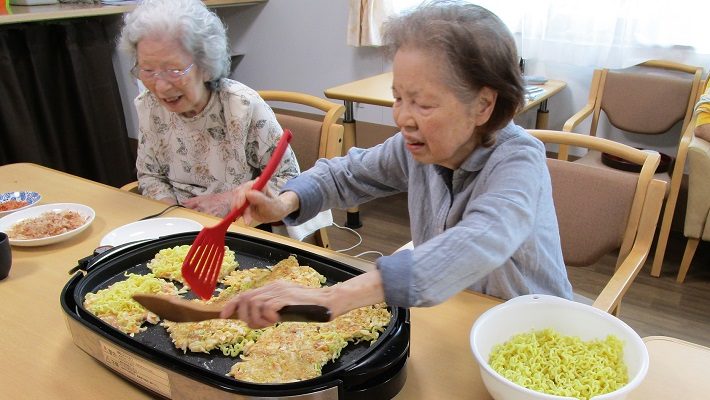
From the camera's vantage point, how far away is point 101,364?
0.91 meters

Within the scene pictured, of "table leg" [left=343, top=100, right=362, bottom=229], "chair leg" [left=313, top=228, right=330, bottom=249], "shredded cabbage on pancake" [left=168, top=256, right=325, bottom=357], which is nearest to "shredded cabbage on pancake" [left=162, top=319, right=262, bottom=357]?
"shredded cabbage on pancake" [left=168, top=256, right=325, bottom=357]

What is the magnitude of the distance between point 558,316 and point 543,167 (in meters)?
0.27

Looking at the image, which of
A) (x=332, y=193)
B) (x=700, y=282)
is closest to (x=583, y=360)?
(x=332, y=193)

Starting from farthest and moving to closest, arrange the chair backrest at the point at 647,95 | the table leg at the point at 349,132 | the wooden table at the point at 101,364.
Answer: the table leg at the point at 349,132
the chair backrest at the point at 647,95
the wooden table at the point at 101,364

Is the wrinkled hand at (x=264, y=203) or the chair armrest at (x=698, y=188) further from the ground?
the wrinkled hand at (x=264, y=203)

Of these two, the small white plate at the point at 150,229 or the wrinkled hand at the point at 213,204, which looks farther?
the wrinkled hand at the point at 213,204

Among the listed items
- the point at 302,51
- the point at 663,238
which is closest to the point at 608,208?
the point at 663,238

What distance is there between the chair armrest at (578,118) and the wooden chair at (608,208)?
1.26 m

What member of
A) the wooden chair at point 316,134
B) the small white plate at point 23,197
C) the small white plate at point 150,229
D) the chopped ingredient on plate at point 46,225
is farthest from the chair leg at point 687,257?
the small white plate at point 23,197

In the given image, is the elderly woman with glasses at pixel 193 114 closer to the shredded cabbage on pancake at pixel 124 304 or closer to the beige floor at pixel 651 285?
the shredded cabbage on pancake at pixel 124 304

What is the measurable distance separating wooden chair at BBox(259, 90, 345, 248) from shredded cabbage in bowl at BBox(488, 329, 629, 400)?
1.02 m

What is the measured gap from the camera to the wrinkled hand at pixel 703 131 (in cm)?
237

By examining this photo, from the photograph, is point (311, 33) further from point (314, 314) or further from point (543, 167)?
point (314, 314)

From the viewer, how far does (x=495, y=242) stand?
0.84 meters
